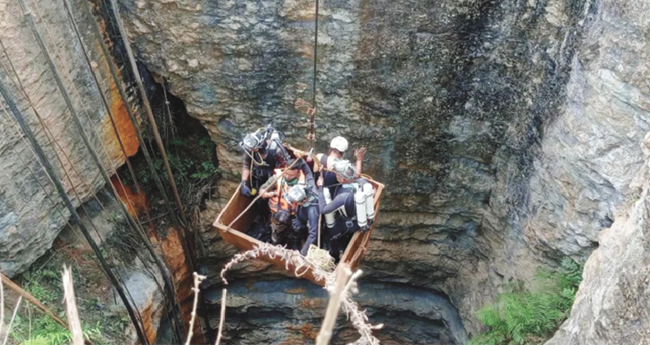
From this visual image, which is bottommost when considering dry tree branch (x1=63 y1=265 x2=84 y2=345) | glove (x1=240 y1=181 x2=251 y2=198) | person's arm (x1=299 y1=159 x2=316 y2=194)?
glove (x1=240 y1=181 x2=251 y2=198)

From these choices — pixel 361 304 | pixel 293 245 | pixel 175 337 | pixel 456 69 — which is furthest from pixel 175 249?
pixel 456 69

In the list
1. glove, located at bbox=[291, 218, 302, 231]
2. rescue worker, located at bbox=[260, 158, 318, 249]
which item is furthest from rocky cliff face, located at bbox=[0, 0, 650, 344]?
glove, located at bbox=[291, 218, 302, 231]

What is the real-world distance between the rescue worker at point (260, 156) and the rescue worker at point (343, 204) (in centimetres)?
58

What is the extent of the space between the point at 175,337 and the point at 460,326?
422 centimetres

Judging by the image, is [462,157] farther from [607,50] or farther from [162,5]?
[162,5]

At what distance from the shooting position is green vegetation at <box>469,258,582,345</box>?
20.9ft

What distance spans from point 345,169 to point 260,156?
111 cm

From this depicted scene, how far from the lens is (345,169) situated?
19.1ft

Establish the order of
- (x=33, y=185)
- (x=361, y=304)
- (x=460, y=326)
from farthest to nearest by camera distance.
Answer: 1. (x=361, y=304)
2. (x=460, y=326)
3. (x=33, y=185)

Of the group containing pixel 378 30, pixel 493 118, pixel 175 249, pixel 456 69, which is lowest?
pixel 175 249

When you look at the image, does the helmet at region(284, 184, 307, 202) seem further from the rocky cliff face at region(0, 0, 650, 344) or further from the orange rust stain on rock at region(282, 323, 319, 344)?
the orange rust stain on rock at region(282, 323, 319, 344)

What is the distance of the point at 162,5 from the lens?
6953 millimetres

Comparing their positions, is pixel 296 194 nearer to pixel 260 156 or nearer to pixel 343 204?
pixel 343 204

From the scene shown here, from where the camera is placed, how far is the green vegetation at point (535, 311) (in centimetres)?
636
